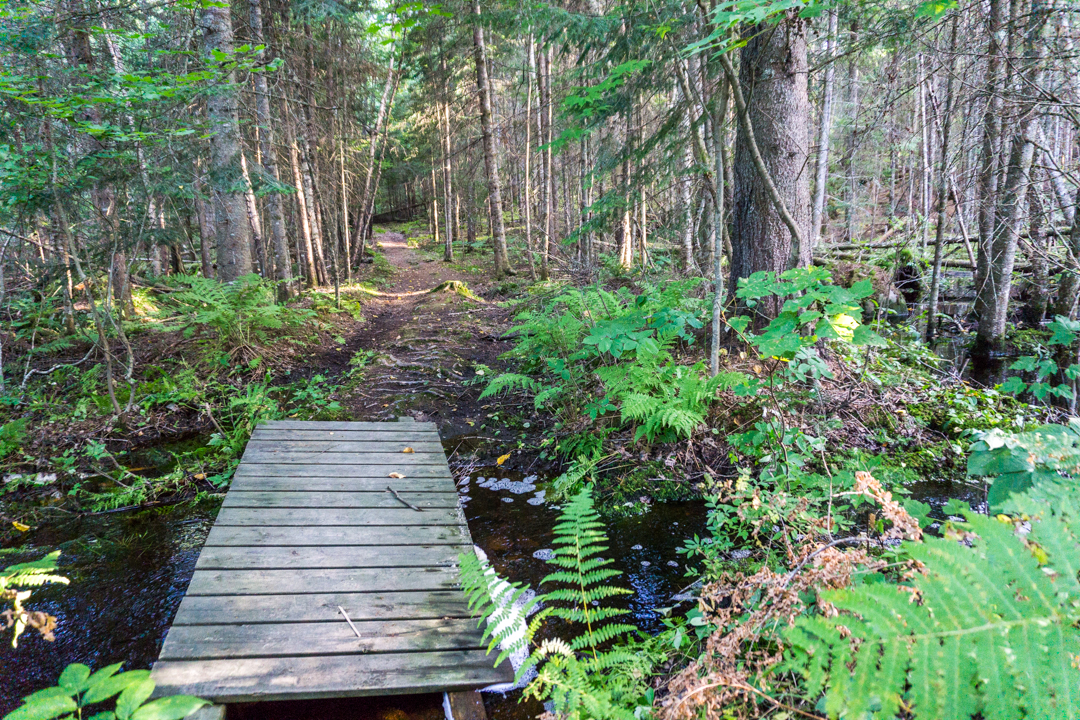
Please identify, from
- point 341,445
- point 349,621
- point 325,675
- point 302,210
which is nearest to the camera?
point 325,675

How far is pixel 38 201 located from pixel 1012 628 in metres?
8.16

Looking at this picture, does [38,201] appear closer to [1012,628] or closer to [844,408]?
[1012,628]

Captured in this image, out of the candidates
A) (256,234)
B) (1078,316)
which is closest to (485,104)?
(256,234)

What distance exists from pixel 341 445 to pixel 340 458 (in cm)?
36

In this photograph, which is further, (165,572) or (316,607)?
(165,572)

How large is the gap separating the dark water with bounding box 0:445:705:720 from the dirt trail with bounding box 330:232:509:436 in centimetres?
196

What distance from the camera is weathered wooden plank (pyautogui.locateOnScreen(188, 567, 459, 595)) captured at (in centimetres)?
295

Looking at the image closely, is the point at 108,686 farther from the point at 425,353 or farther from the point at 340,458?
the point at 425,353

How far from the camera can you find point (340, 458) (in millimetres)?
4879

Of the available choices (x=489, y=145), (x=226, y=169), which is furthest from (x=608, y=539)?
(x=489, y=145)

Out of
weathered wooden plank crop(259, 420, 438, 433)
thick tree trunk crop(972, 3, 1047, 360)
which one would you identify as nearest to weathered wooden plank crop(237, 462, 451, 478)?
weathered wooden plank crop(259, 420, 438, 433)

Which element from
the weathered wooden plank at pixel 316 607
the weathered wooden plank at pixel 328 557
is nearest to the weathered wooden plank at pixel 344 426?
the weathered wooden plank at pixel 328 557

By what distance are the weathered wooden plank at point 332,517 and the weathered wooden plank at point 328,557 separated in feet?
0.97

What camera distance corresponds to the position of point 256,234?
13164mm
